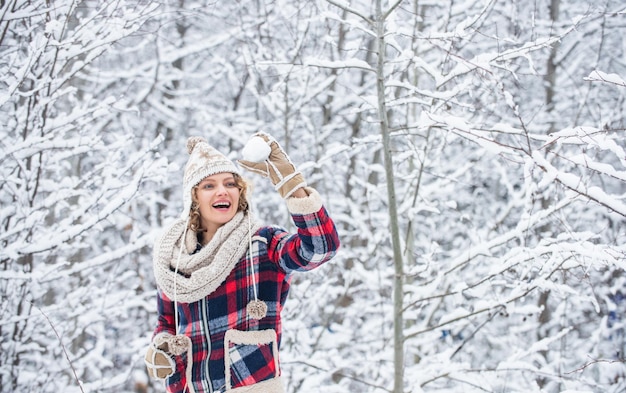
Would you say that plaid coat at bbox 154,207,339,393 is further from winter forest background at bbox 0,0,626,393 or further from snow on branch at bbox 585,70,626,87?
snow on branch at bbox 585,70,626,87

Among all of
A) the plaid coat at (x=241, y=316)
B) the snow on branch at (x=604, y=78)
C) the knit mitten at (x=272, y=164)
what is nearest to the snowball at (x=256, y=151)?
the knit mitten at (x=272, y=164)

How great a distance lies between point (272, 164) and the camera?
179 cm

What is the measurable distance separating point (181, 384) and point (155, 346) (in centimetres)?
19

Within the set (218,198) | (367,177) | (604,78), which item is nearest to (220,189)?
(218,198)

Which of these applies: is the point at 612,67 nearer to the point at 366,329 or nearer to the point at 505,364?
the point at 366,329

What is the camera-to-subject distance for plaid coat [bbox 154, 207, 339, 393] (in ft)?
6.00

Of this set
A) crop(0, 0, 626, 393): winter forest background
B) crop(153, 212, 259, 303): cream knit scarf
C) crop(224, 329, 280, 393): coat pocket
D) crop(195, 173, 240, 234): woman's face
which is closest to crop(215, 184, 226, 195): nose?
crop(195, 173, 240, 234): woman's face

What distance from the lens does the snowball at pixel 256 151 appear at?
1.73 meters

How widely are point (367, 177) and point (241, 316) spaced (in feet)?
12.6

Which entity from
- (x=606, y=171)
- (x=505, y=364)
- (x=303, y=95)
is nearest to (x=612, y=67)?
(x=303, y=95)

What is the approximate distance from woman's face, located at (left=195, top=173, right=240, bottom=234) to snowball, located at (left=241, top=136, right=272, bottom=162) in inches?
12.7

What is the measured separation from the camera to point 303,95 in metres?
5.03

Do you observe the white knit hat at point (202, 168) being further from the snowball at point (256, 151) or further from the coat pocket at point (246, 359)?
the coat pocket at point (246, 359)

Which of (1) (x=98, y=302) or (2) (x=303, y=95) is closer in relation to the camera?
(1) (x=98, y=302)
